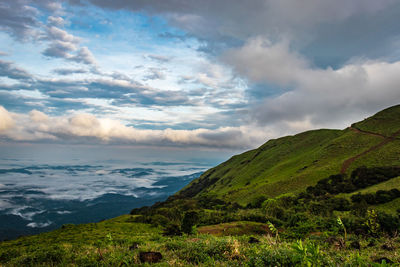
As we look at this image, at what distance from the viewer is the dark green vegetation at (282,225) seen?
7.52m

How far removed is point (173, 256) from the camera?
7832 millimetres

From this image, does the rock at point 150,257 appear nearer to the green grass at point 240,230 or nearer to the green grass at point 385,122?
the green grass at point 240,230

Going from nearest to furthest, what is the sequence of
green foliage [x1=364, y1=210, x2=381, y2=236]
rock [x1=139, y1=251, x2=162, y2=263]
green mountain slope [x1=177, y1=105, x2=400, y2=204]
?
rock [x1=139, y1=251, x2=162, y2=263], green foliage [x1=364, y1=210, x2=381, y2=236], green mountain slope [x1=177, y1=105, x2=400, y2=204]

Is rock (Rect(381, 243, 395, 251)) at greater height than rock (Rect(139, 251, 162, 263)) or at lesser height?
lesser

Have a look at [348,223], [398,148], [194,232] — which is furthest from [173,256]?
[398,148]

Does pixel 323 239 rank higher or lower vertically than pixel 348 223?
higher

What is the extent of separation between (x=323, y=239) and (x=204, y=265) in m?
9.73

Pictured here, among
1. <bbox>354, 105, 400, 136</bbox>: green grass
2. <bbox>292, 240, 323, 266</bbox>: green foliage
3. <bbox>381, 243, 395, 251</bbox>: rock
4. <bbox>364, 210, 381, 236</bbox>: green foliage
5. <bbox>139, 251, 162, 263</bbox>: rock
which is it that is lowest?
<bbox>364, 210, 381, 236</bbox>: green foliage

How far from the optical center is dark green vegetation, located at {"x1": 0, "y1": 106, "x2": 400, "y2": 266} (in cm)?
752

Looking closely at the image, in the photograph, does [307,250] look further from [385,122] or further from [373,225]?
[385,122]

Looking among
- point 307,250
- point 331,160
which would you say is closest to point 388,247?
point 307,250

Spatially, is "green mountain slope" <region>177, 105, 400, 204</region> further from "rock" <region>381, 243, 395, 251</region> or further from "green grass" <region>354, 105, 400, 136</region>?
Result: "rock" <region>381, 243, 395, 251</region>

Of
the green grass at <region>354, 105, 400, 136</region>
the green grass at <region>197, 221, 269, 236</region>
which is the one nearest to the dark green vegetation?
the green grass at <region>197, 221, 269, 236</region>

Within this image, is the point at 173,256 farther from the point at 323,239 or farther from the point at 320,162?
the point at 320,162
